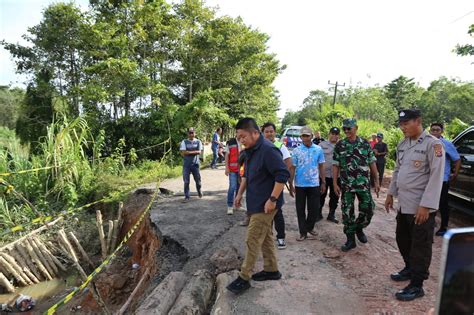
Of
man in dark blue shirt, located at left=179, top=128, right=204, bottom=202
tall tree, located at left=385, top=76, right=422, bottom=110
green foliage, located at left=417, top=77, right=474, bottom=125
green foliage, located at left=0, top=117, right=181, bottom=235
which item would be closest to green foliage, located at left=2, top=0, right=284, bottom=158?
green foliage, located at left=0, top=117, right=181, bottom=235

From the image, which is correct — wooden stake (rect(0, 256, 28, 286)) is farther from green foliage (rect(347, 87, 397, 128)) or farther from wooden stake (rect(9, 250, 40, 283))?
green foliage (rect(347, 87, 397, 128))

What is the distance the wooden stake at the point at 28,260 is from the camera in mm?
6719

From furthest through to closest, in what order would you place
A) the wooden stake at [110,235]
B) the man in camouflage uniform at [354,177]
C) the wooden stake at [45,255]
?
1. the wooden stake at [110,235]
2. the wooden stake at [45,255]
3. the man in camouflage uniform at [354,177]

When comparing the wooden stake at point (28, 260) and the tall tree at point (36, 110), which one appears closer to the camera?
the wooden stake at point (28, 260)

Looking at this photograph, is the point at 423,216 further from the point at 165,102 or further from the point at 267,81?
the point at 267,81

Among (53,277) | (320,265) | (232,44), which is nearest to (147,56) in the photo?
(232,44)

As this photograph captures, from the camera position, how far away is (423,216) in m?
3.03

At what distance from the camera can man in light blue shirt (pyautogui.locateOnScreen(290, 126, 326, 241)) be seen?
4707 millimetres

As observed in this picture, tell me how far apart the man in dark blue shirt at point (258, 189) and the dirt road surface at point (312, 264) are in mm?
368

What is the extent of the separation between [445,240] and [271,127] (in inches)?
158

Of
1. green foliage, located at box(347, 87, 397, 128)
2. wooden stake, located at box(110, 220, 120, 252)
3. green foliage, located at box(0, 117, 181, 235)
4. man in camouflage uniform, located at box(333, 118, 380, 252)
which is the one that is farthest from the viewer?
green foliage, located at box(347, 87, 397, 128)

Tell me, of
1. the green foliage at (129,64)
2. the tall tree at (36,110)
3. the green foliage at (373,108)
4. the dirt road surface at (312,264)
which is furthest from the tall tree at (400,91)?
the dirt road surface at (312,264)

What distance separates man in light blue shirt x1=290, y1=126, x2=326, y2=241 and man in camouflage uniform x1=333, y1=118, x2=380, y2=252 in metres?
0.42

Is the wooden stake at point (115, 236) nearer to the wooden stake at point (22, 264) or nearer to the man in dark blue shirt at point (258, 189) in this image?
the wooden stake at point (22, 264)
